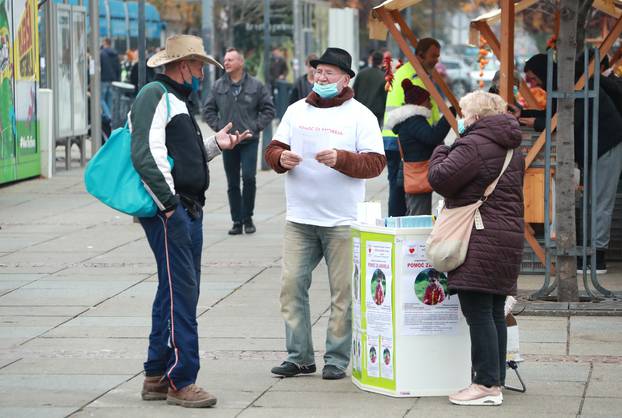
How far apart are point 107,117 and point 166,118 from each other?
61.3ft

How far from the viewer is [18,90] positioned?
19531 mm

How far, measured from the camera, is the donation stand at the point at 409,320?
6.92 metres

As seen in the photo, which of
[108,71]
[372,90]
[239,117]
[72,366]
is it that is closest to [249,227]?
[239,117]

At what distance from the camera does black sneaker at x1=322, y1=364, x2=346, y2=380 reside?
294 inches

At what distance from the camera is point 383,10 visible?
12039mm

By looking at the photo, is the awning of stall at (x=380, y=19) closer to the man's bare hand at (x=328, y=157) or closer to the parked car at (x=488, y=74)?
the parked car at (x=488, y=74)

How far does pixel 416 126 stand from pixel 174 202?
16.3 feet

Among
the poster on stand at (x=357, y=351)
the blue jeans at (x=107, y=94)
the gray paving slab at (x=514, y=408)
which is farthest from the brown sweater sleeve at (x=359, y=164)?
the blue jeans at (x=107, y=94)

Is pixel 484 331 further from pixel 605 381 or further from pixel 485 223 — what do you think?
pixel 605 381

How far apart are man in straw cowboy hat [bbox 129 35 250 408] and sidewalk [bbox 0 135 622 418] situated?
21cm

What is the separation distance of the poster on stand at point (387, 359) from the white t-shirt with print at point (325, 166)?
775 mm

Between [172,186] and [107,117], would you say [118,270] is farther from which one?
[107,117]

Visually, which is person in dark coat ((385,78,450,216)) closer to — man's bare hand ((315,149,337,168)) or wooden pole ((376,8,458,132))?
wooden pole ((376,8,458,132))

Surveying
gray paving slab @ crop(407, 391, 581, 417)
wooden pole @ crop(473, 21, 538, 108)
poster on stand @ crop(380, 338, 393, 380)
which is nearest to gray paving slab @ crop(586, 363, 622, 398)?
gray paving slab @ crop(407, 391, 581, 417)
